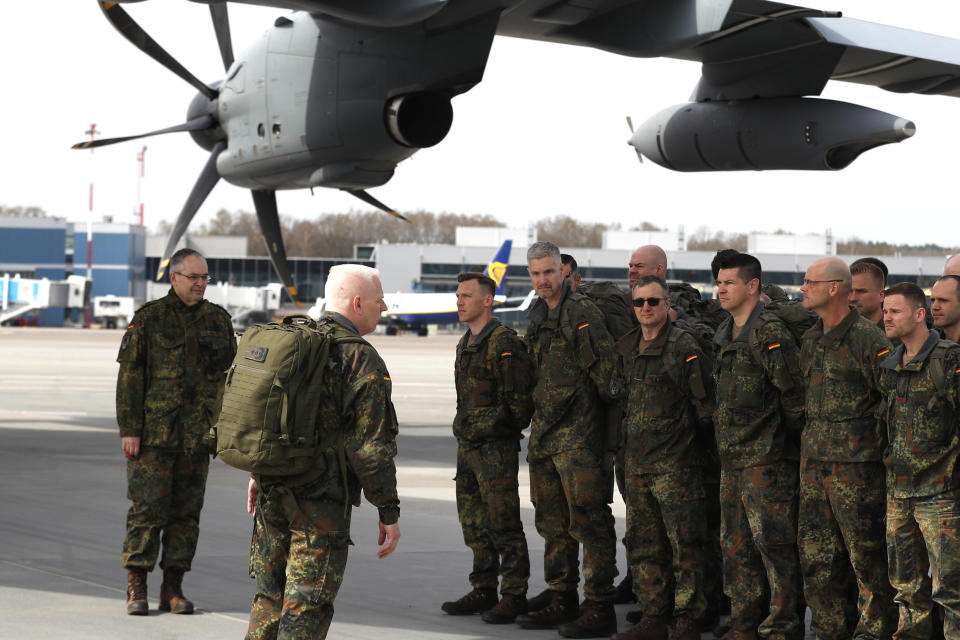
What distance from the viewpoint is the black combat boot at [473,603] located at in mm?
5906

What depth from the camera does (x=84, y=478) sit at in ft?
34.4

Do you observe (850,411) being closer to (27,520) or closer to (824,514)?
(824,514)

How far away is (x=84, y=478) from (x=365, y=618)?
579 cm

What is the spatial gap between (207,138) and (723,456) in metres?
8.10

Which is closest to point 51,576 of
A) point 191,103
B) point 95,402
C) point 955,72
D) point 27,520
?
point 27,520

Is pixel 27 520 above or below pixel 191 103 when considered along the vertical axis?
below

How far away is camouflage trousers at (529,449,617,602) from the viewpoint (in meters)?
5.68

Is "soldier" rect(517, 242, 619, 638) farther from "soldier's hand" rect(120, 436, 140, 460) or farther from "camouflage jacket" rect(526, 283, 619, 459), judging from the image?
"soldier's hand" rect(120, 436, 140, 460)

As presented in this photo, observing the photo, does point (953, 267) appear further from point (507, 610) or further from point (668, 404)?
point (507, 610)

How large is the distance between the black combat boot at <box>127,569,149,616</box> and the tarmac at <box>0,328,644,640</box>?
6 cm

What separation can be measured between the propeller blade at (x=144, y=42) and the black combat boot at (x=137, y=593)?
5.29 m

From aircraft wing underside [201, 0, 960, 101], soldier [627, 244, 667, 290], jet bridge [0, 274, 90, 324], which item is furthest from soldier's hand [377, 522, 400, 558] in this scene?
jet bridge [0, 274, 90, 324]

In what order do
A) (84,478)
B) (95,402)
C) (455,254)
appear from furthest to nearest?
1. (455,254)
2. (95,402)
3. (84,478)

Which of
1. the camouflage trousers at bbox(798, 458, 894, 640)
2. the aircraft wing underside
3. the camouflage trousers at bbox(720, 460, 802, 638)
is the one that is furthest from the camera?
the aircraft wing underside
